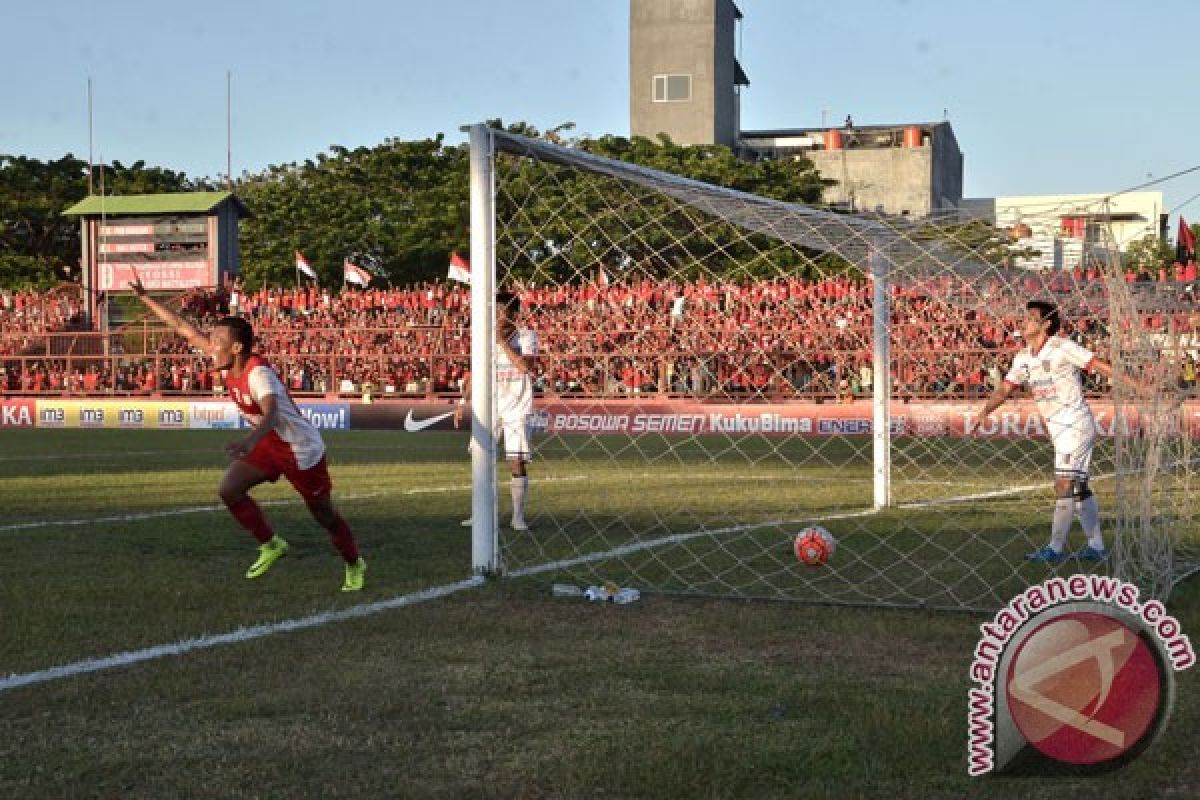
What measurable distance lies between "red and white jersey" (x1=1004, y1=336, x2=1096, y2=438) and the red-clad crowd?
6.95 m

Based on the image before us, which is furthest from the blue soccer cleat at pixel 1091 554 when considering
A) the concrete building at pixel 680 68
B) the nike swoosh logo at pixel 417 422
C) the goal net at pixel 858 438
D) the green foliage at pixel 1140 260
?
the concrete building at pixel 680 68

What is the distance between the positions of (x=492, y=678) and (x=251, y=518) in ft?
10.0

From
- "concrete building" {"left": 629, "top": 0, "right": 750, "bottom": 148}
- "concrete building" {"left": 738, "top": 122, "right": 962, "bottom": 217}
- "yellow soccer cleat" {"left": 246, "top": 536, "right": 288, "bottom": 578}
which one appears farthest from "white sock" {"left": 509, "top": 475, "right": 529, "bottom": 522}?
"concrete building" {"left": 738, "top": 122, "right": 962, "bottom": 217}

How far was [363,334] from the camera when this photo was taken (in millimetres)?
27750

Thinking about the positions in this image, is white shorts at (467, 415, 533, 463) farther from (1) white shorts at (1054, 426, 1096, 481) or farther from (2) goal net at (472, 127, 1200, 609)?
(1) white shorts at (1054, 426, 1096, 481)

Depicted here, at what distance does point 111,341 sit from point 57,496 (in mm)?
18150

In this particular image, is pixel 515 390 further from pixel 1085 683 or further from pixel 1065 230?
pixel 1085 683

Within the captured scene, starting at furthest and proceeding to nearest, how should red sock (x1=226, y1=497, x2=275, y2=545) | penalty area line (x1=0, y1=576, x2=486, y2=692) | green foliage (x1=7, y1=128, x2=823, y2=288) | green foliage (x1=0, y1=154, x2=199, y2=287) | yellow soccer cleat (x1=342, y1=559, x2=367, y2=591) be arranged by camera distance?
green foliage (x1=0, y1=154, x2=199, y2=287) → green foliage (x1=7, y1=128, x2=823, y2=288) → red sock (x1=226, y1=497, x2=275, y2=545) → yellow soccer cleat (x1=342, y1=559, x2=367, y2=591) → penalty area line (x1=0, y1=576, x2=486, y2=692)

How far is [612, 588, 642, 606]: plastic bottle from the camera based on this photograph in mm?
7066

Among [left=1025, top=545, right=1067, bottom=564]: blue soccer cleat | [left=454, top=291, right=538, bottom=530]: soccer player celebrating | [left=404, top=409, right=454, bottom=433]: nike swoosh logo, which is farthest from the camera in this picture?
[left=404, top=409, right=454, bottom=433]: nike swoosh logo

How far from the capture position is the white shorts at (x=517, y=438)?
10.4 metres

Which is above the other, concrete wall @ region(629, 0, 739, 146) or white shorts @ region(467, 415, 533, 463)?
concrete wall @ region(629, 0, 739, 146)

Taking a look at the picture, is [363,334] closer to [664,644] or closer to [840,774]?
[664,644]

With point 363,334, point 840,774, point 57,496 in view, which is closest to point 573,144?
point 363,334
